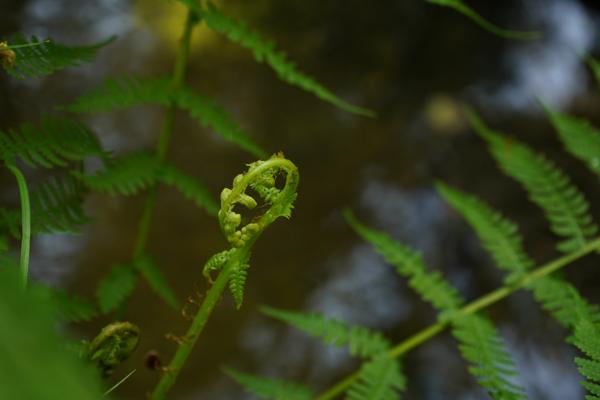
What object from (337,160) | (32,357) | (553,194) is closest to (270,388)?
(553,194)

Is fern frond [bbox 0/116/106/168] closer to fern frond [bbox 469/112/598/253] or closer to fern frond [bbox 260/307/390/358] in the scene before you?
fern frond [bbox 260/307/390/358]

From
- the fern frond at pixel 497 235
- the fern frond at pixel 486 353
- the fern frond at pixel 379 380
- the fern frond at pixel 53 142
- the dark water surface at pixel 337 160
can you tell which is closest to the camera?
the fern frond at pixel 53 142

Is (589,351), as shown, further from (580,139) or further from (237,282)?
(580,139)

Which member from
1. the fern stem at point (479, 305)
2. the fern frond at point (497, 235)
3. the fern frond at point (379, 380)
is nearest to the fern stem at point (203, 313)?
the fern frond at point (379, 380)

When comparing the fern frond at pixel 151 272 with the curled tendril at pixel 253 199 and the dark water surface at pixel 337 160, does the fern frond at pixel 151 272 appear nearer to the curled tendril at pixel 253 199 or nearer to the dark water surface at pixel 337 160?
the curled tendril at pixel 253 199

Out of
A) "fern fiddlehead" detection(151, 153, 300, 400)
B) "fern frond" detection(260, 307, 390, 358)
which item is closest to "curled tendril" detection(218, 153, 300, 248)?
"fern fiddlehead" detection(151, 153, 300, 400)

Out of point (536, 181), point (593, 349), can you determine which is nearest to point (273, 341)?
point (536, 181)
